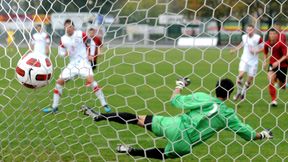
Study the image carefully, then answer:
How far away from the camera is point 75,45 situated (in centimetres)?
809

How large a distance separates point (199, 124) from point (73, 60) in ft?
10.7

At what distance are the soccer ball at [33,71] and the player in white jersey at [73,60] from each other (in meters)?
1.10

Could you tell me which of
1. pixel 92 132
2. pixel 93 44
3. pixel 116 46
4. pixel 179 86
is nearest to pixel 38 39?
pixel 93 44

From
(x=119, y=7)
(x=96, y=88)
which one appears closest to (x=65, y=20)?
(x=119, y=7)

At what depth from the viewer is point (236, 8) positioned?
5.26 meters

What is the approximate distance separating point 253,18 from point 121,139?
219 cm

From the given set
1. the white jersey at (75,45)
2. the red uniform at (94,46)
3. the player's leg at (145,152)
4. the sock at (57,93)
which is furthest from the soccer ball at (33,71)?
the sock at (57,93)

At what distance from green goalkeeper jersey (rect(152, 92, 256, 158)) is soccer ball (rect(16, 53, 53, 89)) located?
4.34 ft

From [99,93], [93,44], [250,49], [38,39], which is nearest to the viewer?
[38,39]

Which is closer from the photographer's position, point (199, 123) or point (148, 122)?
point (199, 123)

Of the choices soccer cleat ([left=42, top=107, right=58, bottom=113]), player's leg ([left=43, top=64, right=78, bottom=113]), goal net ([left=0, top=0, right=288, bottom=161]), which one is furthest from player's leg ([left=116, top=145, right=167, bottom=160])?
soccer cleat ([left=42, top=107, right=58, bottom=113])

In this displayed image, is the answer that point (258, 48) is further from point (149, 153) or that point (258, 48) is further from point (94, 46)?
point (149, 153)

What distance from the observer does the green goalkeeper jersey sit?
462 cm

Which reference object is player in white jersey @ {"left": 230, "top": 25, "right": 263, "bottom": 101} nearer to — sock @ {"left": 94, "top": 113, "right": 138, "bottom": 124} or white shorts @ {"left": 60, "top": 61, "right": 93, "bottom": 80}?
white shorts @ {"left": 60, "top": 61, "right": 93, "bottom": 80}
